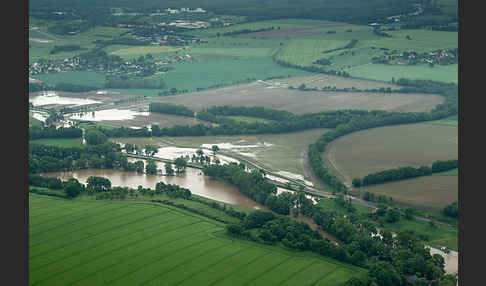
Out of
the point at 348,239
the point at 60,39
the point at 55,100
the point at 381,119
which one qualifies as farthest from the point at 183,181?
the point at 60,39

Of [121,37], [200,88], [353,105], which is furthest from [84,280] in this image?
[121,37]

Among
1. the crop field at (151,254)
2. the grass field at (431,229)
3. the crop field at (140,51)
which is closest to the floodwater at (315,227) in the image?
the grass field at (431,229)

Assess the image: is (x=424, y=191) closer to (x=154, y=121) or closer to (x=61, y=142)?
(x=154, y=121)

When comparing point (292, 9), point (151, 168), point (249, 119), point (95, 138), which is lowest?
point (151, 168)

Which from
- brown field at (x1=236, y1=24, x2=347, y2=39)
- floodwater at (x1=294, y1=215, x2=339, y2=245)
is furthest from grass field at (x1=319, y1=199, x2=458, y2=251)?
brown field at (x1=236, y1=24, x2=347, y2=39)

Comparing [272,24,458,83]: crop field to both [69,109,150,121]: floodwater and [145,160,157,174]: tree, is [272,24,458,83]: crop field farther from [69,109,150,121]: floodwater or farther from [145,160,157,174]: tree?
[145,160,157,174]: tree

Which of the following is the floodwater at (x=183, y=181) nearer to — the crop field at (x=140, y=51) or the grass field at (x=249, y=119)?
the grass field at (x=249, y=119)
